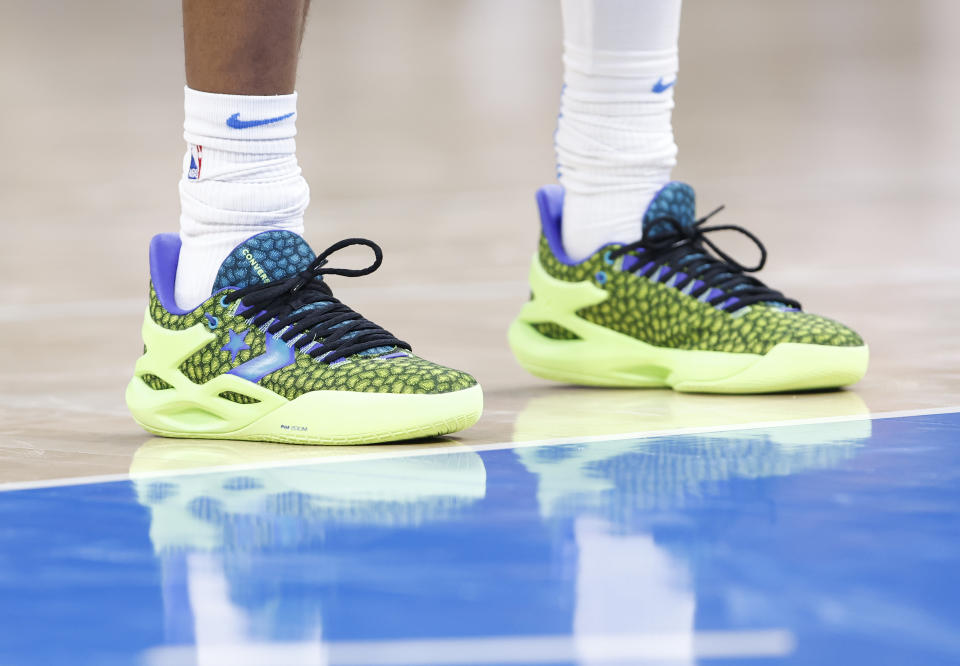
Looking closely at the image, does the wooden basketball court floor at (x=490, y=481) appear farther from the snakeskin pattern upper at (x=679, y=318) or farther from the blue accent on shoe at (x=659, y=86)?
the blue accent on shoe at (x=659, y=86)

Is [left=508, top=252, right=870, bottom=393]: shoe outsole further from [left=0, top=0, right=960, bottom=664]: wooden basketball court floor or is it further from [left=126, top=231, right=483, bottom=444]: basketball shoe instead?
[left=126, top=231, right=483, bottom=444]: basketball shoe

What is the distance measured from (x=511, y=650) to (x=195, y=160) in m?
0.93

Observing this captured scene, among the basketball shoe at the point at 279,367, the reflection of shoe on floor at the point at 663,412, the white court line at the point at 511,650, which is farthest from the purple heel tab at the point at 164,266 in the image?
the white court line at the point at 511,650

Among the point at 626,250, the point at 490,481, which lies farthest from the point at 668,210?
the point at 490,481

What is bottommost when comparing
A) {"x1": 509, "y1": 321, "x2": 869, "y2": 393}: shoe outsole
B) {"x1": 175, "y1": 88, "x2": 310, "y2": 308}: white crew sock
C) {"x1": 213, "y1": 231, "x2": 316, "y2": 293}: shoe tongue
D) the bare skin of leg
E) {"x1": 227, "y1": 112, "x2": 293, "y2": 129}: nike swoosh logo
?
{"x1": 509, "y1": 321, "x2": 869, "y2": 393}: shoe outsole

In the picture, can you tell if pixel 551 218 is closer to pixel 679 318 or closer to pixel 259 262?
pixel 679 318

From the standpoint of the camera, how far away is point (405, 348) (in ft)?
5.54

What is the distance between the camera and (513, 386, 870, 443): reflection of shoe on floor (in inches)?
65.6

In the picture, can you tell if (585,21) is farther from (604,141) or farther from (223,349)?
(223,349)

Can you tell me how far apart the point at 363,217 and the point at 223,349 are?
262 centimetres

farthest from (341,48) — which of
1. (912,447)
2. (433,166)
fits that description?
(912,447)

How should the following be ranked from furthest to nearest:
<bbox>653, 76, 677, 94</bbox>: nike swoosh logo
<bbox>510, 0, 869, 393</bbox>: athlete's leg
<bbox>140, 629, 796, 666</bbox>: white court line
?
<bbox>653, 76, 677, 94</bbox>: nike swoosh logo < <bbox>510, 0, 869, 393</bbox>: athlete's leg < <bbox>140, 629, 796, 666</bbox>: white court line

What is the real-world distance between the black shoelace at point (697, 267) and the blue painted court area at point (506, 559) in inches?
17.7

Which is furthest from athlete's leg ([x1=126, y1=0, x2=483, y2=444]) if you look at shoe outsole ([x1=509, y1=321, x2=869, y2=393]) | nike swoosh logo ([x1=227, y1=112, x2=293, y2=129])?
shoe outsole ([x1=509, y1=321, x2=869, y2=393])
